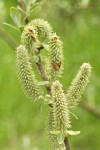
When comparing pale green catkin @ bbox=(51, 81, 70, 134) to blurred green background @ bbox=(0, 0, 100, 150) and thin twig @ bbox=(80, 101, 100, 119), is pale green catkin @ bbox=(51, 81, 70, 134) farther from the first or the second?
blurred green background @ bbox=(0, 0, 100, 150)

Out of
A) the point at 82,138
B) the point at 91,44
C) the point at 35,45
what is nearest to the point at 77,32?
the point at 91,44

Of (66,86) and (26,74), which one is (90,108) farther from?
(26,74)

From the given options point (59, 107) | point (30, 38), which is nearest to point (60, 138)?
point (59, 107)

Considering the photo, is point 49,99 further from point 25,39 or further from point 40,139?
point 40,139

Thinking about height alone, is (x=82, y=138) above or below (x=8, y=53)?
below

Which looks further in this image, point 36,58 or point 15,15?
point 15,15
